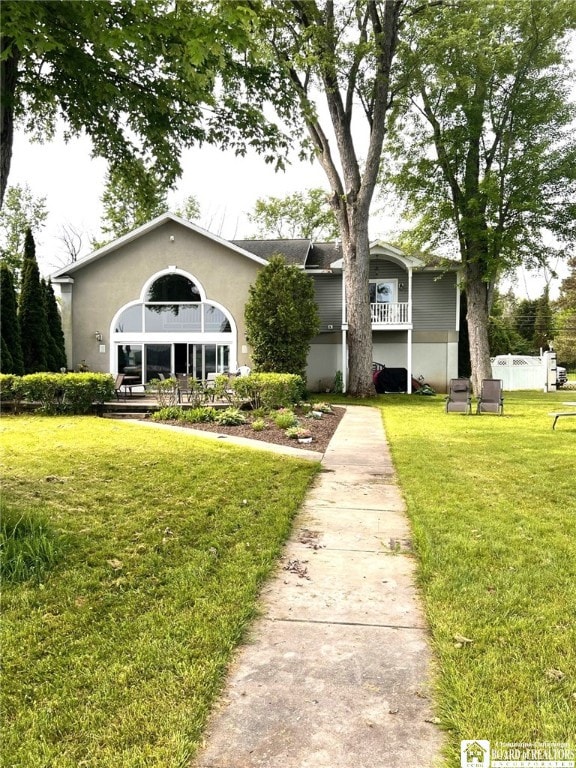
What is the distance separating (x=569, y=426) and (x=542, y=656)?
34.3 ft

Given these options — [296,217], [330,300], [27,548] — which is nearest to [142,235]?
[330,300]

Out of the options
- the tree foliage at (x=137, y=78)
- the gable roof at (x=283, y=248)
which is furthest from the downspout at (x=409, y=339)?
the tree foliage at (x=137, y=78)

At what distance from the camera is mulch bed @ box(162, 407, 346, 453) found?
31.5 feet

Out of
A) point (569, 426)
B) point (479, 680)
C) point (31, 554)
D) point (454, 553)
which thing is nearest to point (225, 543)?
point (31, 554)

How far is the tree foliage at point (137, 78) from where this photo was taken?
428 centimetres

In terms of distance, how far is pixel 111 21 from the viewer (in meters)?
4.58

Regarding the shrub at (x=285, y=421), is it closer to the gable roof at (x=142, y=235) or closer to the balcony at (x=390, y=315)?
the gable roof at (x=142, y=235)

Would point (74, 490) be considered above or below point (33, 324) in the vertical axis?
below

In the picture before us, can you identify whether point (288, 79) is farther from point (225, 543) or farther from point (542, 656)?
point (542, 656)

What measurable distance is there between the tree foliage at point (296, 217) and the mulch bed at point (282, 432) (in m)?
28.8

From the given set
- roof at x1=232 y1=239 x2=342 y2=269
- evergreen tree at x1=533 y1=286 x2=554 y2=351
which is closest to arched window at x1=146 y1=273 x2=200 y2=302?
roof at x1=232 y1=239 x2=342 y2=269

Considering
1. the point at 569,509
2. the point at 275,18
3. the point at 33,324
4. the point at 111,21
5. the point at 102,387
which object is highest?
the point at 275,18

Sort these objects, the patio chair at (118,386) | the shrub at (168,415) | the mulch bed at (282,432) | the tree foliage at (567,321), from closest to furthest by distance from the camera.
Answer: the mulch bed at (282,432) → the shrub at (168,415) → the patio chair at (118,386) → the tree foliage at (567,321)

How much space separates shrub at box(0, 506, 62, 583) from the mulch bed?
215 inches
